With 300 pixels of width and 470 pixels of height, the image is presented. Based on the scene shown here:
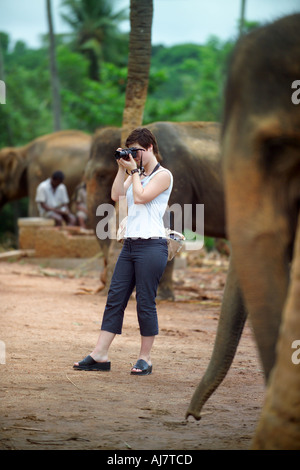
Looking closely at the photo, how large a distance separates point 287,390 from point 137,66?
25.6 ft

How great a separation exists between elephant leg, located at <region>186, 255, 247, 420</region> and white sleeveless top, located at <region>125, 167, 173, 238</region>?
2.19 metres

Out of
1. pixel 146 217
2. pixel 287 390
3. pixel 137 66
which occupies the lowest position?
pixel 287 390

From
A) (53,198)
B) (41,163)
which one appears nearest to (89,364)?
(53,198)

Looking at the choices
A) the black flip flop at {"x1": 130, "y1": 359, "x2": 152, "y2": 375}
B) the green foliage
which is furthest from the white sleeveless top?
the green foliage

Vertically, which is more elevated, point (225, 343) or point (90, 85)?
point (90, 85)

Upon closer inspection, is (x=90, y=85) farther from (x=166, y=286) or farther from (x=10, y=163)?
(x=166, y=286)

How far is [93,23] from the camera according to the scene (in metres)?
45.5

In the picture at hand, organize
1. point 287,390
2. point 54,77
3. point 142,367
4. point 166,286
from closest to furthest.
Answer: point 287,390, point 142,367, point 166,286, point 54,77

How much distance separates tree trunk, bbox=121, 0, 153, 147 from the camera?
9859 millimetres

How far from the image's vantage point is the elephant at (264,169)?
2953 millimetres

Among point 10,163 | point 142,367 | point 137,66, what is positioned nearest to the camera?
point 142,367

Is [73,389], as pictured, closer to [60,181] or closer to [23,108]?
[60,181]

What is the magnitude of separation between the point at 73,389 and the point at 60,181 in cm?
→ 1165

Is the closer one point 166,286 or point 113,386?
point 113,386
